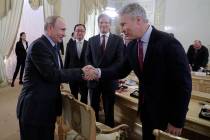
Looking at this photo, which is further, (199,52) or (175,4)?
(175,4)

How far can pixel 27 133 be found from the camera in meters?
1.89

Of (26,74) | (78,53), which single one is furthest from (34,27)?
(26,74)

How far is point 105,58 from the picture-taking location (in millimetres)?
2959

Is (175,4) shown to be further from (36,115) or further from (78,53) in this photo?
(36,115)

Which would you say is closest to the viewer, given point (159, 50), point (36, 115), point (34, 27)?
point (159, 50)

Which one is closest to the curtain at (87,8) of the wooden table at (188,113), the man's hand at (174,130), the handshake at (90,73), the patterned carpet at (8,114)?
the patterned carpet at (8,114)

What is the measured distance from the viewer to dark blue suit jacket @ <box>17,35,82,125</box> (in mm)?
1798

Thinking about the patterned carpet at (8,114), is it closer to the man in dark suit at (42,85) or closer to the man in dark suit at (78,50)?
the man in dark suit at (78,50)

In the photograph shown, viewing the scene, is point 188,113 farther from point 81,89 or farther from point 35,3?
point 35,3

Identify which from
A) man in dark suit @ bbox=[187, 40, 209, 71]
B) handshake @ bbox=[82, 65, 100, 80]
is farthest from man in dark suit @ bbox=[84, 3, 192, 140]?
man in dark suit @ bbox=[187, 40, 209, 71]

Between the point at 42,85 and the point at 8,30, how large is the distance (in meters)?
4.86

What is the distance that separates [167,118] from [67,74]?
826 mm

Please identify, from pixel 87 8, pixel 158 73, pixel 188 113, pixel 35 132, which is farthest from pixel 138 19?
pixel 87 8

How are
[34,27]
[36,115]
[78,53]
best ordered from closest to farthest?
[36,115]
[78,53]
[34,27]
